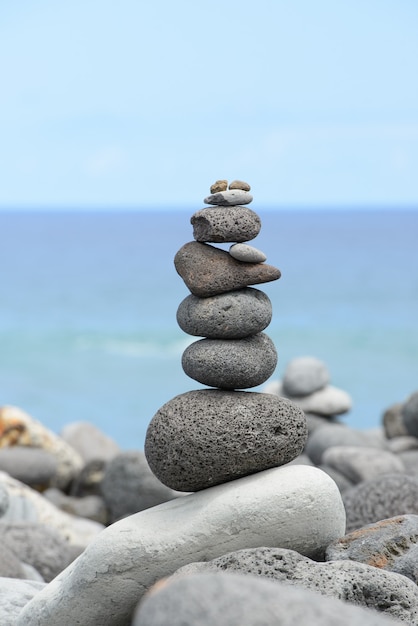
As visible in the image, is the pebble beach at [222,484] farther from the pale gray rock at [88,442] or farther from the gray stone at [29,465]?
the pale gray rock at [88,442]

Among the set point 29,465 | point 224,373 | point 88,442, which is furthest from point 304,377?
point 224,373

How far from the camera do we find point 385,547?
4.82 meters

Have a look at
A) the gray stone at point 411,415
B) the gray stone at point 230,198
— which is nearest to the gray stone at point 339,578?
the gray stone at point 230,198

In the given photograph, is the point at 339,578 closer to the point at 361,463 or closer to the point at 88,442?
the point at 361,463

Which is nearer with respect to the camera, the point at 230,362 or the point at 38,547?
the point at 230,362

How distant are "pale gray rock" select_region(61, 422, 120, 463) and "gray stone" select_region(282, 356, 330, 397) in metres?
2.46

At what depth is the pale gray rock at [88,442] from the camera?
1307 cm

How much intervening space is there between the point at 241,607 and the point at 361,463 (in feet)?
24.3

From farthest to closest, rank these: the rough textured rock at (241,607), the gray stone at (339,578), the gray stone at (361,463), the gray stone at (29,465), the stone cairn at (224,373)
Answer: the gray stone at (29,465) < the gray stone at (361,463) < the stone cairn at (224,373) < the gray stone at (339,578) < the rough textured rock at (241,607)

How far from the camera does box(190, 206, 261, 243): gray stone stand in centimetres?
504

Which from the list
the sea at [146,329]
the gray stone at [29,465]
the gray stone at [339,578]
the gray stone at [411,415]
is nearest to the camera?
the gray stone at [339,578]

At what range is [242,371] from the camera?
16.3 feet

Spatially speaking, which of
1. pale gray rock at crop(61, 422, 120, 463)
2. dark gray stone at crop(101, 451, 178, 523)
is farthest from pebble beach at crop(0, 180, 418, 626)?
pale gray rock at crop(61, 422, 120, 463)

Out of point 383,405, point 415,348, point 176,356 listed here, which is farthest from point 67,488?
point 415,348
